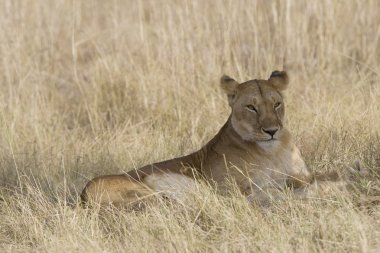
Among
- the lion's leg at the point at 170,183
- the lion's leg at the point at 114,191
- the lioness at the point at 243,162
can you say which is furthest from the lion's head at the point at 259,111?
the lion's leg at the point at 114,191

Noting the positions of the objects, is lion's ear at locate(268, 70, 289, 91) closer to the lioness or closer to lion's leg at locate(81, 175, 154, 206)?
the lioness

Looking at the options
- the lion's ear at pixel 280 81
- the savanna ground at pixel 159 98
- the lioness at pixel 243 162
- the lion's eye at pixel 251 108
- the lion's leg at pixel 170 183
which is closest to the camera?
the savanna ground at pixel 159 98

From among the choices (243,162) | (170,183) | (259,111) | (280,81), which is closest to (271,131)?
(259,111)

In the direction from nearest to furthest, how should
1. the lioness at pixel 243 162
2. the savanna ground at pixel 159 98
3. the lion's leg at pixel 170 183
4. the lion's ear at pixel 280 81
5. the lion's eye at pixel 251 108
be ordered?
the savanna ground at pixel 159 98
the lion's leg at pixel 170 183
the lioness at pixel 243 162
the lion's eye at pixel 251 108
the lion's ear at pixel 280 81

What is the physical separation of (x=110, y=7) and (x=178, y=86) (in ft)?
13.1

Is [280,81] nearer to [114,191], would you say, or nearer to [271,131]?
[271,131]

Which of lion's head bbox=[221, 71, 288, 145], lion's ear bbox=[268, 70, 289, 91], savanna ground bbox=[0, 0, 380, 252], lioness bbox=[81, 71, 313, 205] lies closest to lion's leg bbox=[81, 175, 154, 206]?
lioness bbox=[81, 71, 313, 205]

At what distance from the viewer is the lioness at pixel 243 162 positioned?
201 inches

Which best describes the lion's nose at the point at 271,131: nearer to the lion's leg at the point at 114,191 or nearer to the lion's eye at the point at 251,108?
the lion's eye at the point at 251,108

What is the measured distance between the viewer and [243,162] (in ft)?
17.2

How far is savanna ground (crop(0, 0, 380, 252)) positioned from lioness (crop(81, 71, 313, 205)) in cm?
27

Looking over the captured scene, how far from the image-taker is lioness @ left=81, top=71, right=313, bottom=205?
5.10m

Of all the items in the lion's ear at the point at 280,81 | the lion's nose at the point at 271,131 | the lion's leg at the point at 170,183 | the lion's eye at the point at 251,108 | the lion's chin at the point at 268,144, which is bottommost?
the lion's leg at the point at 170,183

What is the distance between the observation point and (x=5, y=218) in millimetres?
4973
